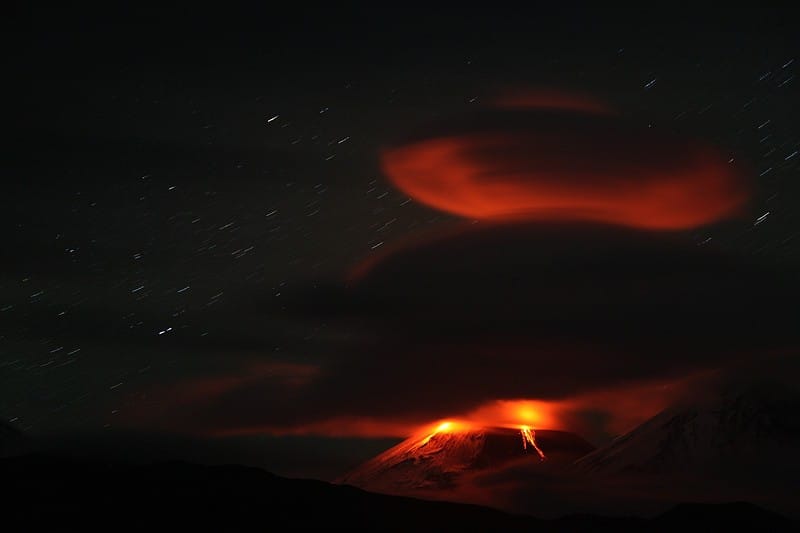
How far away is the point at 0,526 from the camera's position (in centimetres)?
19750

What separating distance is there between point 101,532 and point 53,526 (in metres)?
8.00

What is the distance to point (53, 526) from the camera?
655ft

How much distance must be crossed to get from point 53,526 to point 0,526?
840 cm

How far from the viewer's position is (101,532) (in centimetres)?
19975

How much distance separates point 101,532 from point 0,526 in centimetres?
1630
